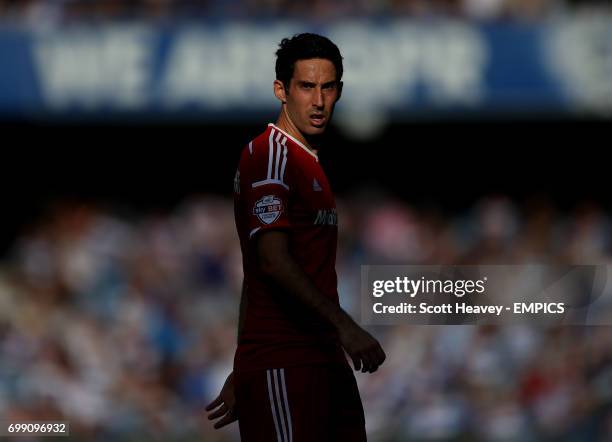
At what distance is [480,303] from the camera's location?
10.9 meters

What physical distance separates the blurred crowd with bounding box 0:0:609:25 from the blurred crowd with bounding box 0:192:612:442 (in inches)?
68.4

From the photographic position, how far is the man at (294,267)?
3.93 metres

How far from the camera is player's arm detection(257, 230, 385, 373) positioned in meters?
3.68

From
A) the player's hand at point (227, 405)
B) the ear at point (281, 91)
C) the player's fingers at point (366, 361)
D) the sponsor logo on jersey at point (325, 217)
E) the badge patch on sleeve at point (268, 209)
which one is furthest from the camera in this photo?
the player's hand at point (227, 405)

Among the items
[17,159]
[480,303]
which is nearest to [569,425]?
[480,303]

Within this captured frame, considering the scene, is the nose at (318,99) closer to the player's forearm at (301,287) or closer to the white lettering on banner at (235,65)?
the player's forearm at (301,287)

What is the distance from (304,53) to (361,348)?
1.06 m

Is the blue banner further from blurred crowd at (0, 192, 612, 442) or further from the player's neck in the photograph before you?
the player's neck

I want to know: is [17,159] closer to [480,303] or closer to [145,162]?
[145,162]

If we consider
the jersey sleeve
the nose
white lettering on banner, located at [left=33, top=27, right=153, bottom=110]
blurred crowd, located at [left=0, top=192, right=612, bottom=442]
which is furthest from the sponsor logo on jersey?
white lettering on banner, located at [left=33, top=27, right=153, bottom=110]

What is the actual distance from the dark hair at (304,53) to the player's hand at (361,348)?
93 cm

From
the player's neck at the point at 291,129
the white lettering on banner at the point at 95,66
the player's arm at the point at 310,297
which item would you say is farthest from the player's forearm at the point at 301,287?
the white lettering on banner at the point at 95,66

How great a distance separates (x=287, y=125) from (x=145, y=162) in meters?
8.07

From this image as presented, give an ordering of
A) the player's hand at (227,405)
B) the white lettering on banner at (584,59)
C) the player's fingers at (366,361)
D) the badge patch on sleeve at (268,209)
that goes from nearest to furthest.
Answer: the player's fingers at (366,361) < the badge patch on sleeve at (268,209) < the player's hand at (227,405) < the white lettering on banner at (584,59)
